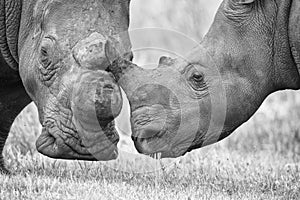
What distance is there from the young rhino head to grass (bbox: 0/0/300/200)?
38 centimetres

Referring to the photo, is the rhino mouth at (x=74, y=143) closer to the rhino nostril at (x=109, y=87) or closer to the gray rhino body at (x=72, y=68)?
the gray rhino body at (x=72, y=68)

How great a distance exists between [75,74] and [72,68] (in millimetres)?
65

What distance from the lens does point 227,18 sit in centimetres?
693

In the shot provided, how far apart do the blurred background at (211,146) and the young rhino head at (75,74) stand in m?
1.64

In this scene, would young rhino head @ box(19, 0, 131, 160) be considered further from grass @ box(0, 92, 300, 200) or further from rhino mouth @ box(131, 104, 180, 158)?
grass @ box(0, 92, 300, 200)

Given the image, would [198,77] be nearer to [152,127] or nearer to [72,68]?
[152,127]

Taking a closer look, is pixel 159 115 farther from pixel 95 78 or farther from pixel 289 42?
pixel 289 42

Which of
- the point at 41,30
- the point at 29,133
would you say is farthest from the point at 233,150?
the point at 41,30

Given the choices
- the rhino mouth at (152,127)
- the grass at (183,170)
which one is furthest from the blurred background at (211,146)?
the rhino mouth at (152,127)

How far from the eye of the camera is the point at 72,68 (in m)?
6.24

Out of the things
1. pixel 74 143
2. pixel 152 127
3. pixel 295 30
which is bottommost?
pixel 74 143

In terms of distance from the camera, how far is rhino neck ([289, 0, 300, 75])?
6.54m

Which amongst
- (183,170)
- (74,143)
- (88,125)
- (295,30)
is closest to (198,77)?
(295,30)

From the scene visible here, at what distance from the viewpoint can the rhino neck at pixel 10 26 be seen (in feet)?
22.2
